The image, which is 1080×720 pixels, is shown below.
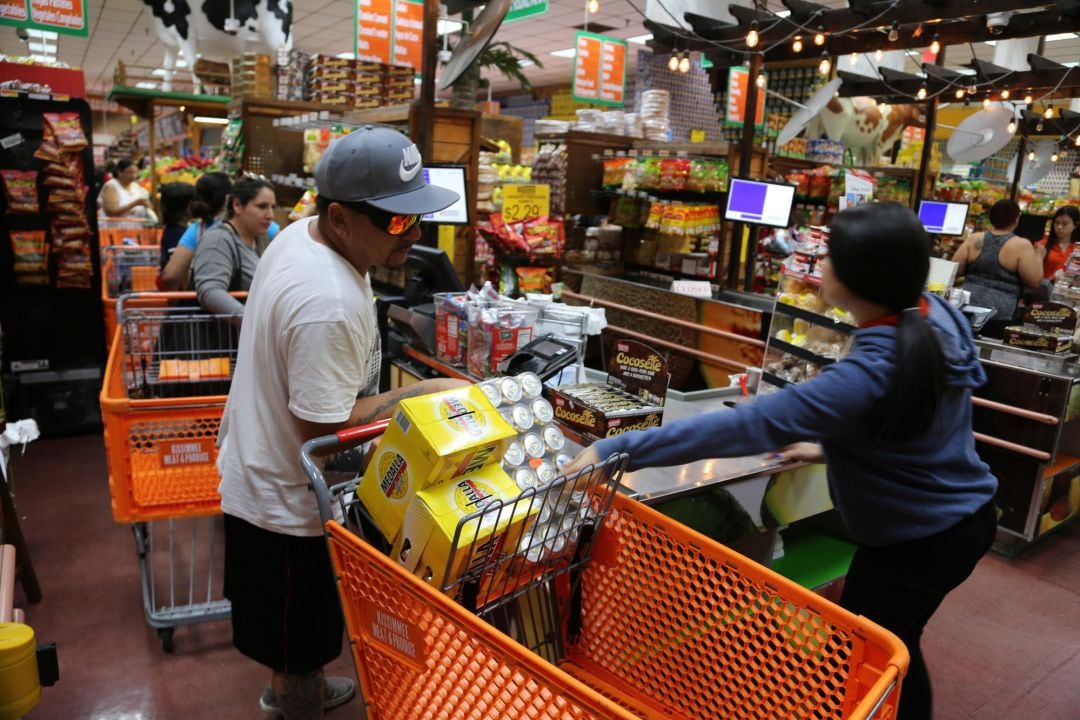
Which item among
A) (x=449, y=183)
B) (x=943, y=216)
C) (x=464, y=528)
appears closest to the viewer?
(x=464, y=528)

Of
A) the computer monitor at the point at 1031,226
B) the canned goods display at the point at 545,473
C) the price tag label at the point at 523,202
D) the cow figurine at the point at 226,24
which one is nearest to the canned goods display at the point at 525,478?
the canned goods display at the point at 545,473

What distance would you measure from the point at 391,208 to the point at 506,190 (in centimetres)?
313

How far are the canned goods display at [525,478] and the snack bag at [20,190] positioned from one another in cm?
461

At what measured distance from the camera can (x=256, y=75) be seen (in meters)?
6.87

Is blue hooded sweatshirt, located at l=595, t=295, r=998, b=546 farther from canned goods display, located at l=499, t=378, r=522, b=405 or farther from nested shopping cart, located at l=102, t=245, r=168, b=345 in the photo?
nested shopping cart, located at l=102, t=245, r=168, b=345

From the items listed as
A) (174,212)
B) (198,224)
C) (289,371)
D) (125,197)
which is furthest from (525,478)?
(125,197)

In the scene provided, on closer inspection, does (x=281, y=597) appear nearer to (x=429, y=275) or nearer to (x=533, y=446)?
(x=533, y=446)

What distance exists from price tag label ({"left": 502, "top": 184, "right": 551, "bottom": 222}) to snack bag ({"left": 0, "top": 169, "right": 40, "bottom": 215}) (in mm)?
2865

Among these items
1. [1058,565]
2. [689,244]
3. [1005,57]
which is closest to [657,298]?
[689,244]

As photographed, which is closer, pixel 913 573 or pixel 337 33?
pixel 913 573

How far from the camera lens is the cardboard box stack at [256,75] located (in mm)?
6844

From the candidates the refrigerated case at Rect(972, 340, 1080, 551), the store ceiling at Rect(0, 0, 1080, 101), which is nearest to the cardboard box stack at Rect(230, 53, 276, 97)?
the store ceiling at Rect(0, 0, 1080, 101)

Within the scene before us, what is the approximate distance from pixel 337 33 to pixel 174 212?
38.1 feet

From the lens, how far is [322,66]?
21.7 feet
